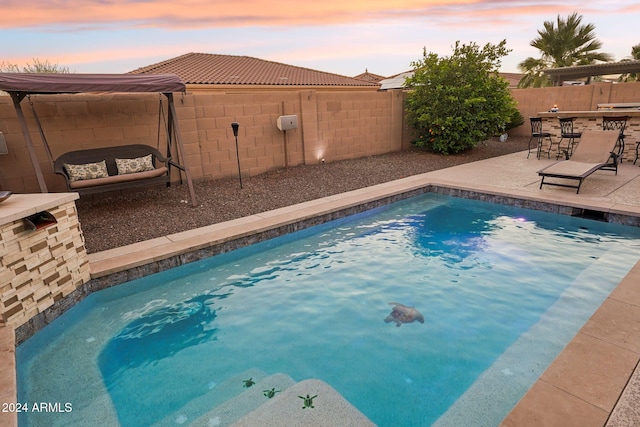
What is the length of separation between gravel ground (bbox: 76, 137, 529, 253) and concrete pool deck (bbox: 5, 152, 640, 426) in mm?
366

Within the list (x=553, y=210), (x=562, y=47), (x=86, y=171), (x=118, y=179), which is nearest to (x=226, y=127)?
(x=118, y=179)

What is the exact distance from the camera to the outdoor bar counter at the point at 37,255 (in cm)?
289

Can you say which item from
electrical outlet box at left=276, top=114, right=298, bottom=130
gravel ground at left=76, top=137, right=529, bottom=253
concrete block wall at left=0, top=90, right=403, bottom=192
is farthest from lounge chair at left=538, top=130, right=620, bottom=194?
electrical outlet box at left=276, top=114, right=298, bottom=130

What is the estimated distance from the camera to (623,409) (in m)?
1.84

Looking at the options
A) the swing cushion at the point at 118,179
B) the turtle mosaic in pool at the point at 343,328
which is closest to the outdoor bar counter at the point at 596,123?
the turtle mosaic in pool at the point at 343,328

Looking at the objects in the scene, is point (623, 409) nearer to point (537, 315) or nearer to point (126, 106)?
point (537, 315)

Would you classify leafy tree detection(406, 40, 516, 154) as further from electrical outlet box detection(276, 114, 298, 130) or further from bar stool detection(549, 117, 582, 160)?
electrical outlet box detection(276, 114, 298, 130)

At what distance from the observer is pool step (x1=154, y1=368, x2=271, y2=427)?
2.30 metres

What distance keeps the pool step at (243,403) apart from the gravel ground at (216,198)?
3.04 meters

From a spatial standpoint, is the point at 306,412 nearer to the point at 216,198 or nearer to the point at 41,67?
the point at 216,198

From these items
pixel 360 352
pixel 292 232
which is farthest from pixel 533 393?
pixel 292 232

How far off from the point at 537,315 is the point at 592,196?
374 centimetres

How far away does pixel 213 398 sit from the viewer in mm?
2482

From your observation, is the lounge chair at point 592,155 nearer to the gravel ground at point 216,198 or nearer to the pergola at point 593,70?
the gravel ground at point 216,198
